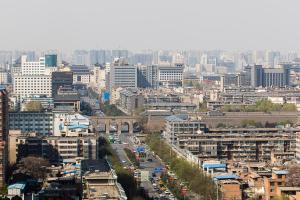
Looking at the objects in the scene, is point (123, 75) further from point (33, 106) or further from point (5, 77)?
point (33, 106)

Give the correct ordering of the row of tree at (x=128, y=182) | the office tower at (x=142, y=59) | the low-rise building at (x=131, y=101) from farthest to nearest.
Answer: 1. the office tower at (x=142, y=59)
2. the low-rise building at (x=131, y=101)
3. the row of tree at (x=128, y=182)

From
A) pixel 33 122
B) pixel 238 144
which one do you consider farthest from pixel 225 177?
pixel 33 122

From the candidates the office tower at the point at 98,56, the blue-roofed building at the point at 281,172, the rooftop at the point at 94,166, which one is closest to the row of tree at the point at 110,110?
the rooftop at the point at 94,166

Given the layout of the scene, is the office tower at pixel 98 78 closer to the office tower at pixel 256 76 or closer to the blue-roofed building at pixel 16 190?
the office tower at pixel 256 76

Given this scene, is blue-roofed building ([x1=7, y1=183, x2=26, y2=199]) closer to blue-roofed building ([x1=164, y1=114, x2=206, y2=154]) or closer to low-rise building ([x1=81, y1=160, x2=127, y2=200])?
low-rise building ([x1=81, y1=160, x2=127, y2=200])

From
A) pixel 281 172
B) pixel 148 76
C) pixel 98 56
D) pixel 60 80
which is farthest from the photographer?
pixel 98 56
